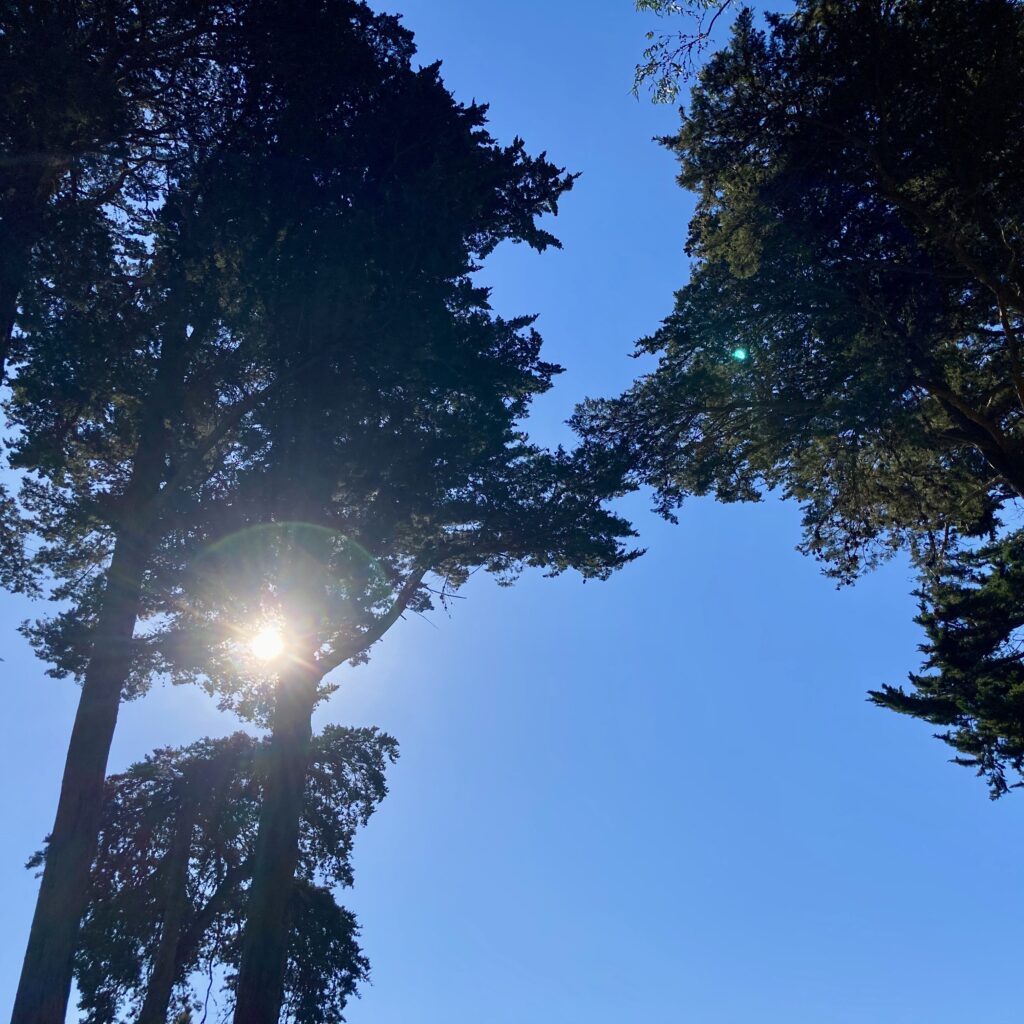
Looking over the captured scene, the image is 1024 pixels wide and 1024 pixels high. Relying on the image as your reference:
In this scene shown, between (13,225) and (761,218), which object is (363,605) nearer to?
(13,225)

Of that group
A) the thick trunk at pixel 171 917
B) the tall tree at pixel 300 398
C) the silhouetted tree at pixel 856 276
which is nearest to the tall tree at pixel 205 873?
the thick trunk at pixel 171 917

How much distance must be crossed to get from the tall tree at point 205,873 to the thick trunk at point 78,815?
8.29m

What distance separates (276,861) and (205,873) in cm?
931

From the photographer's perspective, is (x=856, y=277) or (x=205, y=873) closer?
(x=856, y=277)

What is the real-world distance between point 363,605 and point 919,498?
10.3 m

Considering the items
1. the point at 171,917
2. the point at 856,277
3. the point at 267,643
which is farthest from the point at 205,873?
the point at 856,277

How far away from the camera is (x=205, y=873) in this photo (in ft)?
66.9

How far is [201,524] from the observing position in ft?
48.7

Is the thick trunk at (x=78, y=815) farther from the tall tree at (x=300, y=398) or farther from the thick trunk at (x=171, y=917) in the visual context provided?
the thick trunk at (x=171, y=917)

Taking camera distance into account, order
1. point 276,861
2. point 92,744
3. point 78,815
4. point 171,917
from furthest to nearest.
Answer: point 171,917 < point 276,861 < point 92,744 < point 78,815

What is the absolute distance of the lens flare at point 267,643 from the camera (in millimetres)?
15284

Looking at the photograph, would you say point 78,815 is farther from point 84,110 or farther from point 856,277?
point 856,277

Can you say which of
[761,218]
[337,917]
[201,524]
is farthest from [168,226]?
[337,917]

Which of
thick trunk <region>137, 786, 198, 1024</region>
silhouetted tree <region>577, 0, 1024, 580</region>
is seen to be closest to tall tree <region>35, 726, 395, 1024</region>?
thick trunk <region>137, 786, 198, 1024</region>
